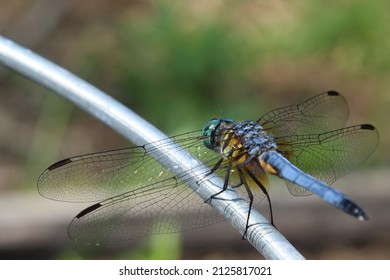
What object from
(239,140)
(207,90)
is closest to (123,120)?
(239,140)

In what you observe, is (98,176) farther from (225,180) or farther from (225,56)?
(225,56)

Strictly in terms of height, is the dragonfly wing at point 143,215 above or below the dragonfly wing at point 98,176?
below

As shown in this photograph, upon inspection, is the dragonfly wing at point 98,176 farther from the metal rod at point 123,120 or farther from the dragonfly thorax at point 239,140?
the metal rod at point 123,120

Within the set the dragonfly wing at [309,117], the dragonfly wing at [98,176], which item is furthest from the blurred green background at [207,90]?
the dragonfly wing at [98,176]

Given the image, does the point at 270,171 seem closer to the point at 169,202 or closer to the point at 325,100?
the point at 169,202

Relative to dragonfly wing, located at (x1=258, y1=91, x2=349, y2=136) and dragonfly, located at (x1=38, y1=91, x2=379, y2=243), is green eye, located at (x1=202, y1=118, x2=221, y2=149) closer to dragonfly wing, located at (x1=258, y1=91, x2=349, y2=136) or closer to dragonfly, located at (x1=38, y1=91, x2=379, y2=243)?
dragonfly, located at (x1=38, y1=91, x2=379, y2=243)

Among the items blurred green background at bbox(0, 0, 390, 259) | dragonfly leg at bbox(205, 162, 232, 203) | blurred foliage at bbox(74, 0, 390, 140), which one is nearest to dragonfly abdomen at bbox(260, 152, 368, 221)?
dragonfly leg at bbox(205, 162, 232, 203)

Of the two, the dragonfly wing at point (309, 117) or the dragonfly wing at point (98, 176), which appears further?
the dragonfly wing at point (309, 117)

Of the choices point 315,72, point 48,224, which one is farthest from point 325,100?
point 315,72
